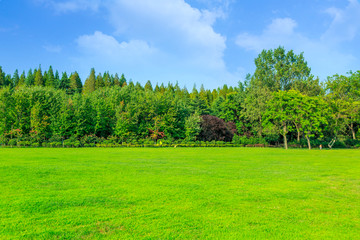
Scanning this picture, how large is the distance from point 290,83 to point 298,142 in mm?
11492

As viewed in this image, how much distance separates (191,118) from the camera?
52.2 m

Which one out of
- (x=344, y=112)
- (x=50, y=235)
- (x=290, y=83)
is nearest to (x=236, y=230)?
(x=50, y=235)

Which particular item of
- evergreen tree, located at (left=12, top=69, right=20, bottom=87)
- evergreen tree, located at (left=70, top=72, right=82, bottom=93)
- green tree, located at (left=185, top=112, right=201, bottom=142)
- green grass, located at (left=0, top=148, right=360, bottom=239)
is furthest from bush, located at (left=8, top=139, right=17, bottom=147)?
evergreen tree, located at (left=12, top=69, right=20, bottom=87)

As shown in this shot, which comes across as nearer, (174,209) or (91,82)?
(174,209)

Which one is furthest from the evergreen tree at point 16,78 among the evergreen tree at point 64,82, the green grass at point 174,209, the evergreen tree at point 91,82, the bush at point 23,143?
the green grass at point 174,209

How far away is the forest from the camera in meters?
40.2

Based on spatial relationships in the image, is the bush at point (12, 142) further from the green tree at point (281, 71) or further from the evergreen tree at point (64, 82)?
the evergreen tree at point (64, 82)

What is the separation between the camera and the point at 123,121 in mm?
45438

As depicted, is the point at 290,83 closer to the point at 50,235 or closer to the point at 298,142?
the point at 298,142

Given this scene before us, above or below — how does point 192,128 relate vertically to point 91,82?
below

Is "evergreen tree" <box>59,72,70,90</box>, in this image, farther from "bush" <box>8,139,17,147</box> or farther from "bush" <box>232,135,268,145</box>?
"bush" <box>232,135,268,145</box>

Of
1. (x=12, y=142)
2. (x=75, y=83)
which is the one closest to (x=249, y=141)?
(x=12, y=142)

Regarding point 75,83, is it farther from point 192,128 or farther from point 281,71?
point 281,71

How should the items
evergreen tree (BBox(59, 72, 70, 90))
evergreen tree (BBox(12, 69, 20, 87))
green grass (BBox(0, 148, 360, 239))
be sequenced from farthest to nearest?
evergreen tree (BBox(12, 69, 20, 87))
evergreen tree (BBox(59, 72, 70, 90))
green grass (BBox(0, 148, 360, 239))
